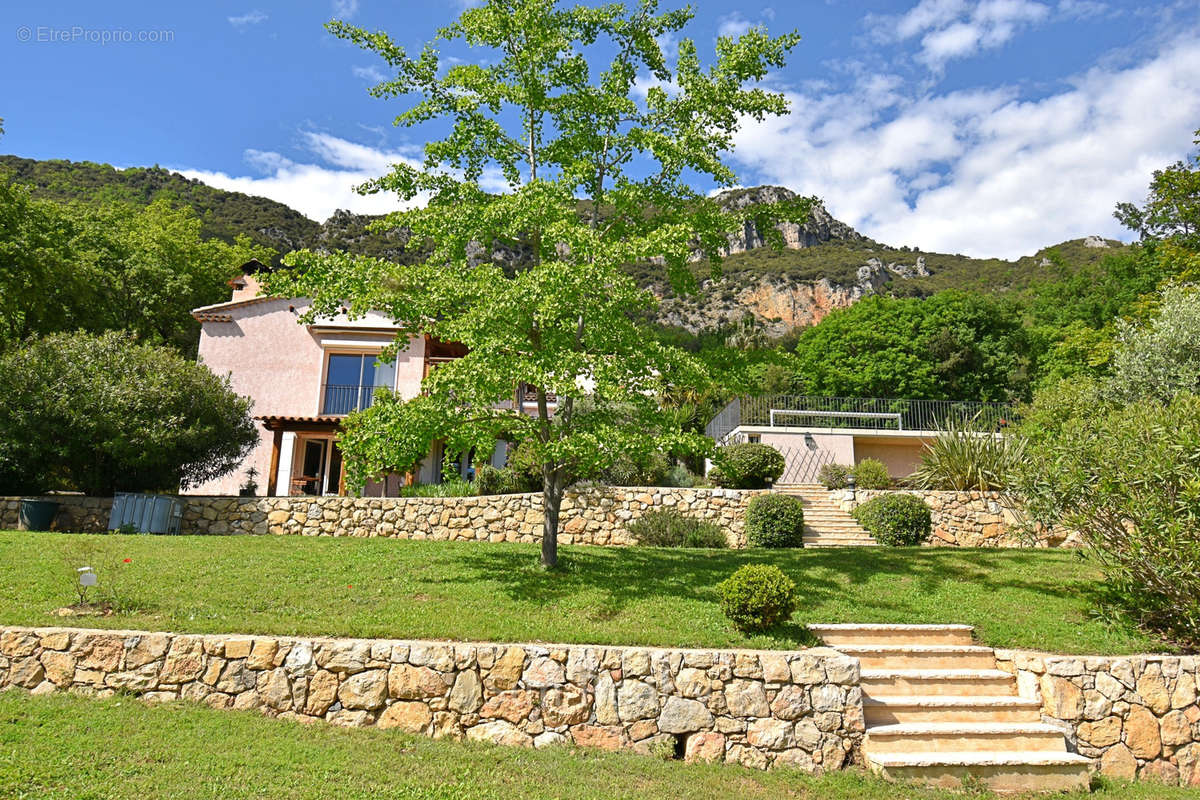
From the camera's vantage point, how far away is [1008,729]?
7.97m

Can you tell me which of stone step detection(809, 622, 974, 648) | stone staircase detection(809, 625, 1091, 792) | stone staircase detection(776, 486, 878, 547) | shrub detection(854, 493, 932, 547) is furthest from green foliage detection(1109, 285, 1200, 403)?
stone staircase detection(809, 625, 1091, 792)

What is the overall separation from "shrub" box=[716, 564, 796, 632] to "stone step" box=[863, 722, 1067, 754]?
153 centimetres

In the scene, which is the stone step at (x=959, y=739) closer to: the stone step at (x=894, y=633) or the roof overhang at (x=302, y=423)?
the stone step at (x=894, y=633)

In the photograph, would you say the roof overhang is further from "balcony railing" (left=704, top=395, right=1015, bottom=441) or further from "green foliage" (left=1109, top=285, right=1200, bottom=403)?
"green foliage" (left=1109, top=285, right=1200, bottom=403)

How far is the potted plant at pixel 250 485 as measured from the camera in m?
21.1

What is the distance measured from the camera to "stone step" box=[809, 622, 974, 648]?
9.48 meters

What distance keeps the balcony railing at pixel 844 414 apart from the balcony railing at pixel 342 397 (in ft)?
37.9

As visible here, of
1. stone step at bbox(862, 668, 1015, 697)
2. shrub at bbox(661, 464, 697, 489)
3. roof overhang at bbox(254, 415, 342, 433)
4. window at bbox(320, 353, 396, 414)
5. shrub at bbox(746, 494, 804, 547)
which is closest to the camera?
stone step at bbox(862, 668, 1015, 697)

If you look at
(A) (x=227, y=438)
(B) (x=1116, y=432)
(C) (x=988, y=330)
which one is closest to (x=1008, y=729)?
(B) (x=1116, y=432)

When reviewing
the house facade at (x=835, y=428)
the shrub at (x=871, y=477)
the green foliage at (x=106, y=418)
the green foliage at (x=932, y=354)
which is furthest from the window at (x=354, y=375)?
the green foliage at (x=932, y=354)

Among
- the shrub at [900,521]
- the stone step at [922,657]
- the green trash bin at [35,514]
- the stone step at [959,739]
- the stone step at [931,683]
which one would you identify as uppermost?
the shrub at [900,521]

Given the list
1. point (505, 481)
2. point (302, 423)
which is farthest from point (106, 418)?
point (505, 481)

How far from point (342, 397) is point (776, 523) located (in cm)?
1515

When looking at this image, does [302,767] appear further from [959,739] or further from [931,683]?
[931,683]
